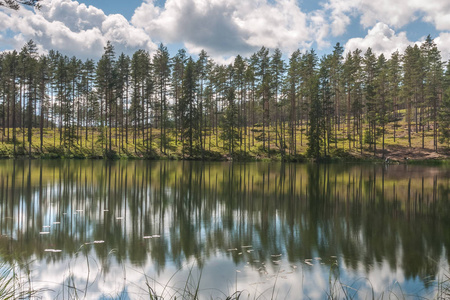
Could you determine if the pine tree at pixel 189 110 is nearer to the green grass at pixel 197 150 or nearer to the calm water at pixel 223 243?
the green grass at pixel 197 150

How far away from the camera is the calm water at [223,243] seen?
719 centimetres

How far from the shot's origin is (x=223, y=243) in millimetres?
10383

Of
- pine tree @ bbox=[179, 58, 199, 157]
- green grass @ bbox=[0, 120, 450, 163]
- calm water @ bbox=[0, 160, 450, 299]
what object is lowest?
calm water @ bbox=[0, 160, 450, 299]

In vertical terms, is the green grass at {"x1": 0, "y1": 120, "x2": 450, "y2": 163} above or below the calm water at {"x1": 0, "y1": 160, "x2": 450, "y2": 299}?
above

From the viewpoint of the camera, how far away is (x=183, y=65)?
6844 cm

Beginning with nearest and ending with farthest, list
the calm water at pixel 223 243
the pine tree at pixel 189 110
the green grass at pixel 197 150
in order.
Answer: the calm water at pixel 223 243 < the green grass at pixel 197 150 < the pine tree at pixel 189 110

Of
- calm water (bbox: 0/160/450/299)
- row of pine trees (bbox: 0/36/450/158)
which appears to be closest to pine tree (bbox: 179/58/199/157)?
row of pine trees (bbox: 0/36/450/158)

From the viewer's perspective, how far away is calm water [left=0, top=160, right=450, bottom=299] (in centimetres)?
719

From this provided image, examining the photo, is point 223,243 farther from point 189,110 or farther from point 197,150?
point 189,110

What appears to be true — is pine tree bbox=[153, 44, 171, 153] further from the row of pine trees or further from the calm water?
the calm water

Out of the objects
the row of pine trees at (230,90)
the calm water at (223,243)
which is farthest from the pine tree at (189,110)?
the calm water at (223,243)

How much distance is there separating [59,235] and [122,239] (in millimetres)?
2318

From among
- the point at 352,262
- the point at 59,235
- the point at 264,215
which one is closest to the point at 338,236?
the point at 352,262

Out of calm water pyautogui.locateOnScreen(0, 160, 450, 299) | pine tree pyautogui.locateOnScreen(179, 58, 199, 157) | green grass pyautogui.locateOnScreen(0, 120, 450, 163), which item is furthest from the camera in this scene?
pine tree pyautogui.locateOnScreen(179, 58, 199, 157)
